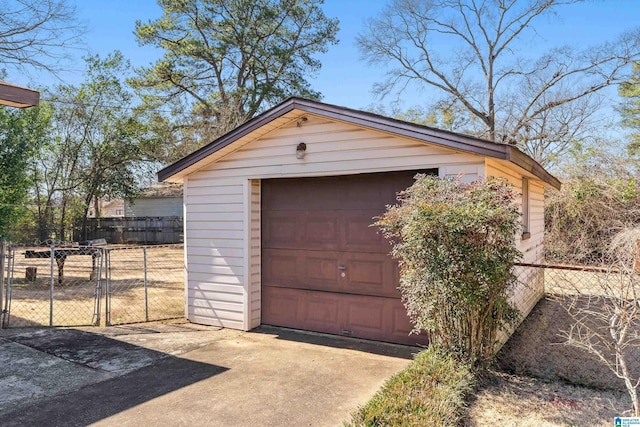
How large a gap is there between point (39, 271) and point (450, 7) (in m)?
21.1

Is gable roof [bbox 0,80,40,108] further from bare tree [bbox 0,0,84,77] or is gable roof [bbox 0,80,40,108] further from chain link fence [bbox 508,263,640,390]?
bare tree [bbox 0,0,84,77]

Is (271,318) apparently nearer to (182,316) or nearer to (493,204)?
(182,316)

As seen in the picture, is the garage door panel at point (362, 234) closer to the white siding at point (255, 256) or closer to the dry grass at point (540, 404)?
the white siding at point (255, 256)

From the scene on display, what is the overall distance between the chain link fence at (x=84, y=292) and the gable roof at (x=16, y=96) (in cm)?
242

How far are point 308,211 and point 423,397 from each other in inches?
130

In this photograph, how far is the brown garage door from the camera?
17.6 feet

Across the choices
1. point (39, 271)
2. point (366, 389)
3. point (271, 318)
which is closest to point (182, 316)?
point (271, 318)

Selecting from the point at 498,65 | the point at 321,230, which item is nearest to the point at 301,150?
the point at 321,230

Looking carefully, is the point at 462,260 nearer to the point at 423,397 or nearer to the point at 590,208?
the point at 423,397

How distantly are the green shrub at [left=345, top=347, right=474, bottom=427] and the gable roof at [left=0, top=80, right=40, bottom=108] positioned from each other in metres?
4.27

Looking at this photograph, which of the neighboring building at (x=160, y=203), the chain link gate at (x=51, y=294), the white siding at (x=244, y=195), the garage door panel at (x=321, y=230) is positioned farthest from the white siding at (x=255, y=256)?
the neighboring building at (x=160, y=203)

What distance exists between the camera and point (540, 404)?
3.56 metres

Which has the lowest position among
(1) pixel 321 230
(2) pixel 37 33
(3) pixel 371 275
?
(3) pixel 371 275

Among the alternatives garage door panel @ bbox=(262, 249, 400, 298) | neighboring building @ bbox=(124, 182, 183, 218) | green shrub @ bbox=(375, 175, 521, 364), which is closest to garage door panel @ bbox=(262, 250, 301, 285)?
garage door panel @ bbox=(262, 249, 400, 298)
